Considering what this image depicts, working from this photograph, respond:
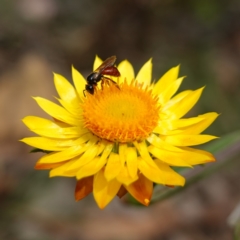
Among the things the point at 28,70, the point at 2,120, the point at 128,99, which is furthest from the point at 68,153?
the point at 28,70

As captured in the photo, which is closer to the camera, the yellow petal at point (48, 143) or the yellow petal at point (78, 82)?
the yellow petal at point (48, 143)

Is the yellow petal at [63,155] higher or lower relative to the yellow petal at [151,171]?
lower

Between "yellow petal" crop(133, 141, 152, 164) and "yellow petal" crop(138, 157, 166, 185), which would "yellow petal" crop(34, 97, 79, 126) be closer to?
"yellow petal" crop(133, 141, 152, 164)

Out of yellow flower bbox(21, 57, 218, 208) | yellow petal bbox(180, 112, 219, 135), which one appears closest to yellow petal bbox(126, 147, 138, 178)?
yellow flower bbox(21, 57, 218, 208)

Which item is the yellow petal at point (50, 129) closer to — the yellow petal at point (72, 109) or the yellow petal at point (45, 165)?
the yellow petal at point (72, 109)

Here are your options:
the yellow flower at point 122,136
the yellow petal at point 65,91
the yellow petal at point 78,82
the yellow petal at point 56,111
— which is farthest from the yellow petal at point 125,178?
the yellow petal at point 78,82

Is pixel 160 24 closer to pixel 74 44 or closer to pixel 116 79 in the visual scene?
pixel 74 44
